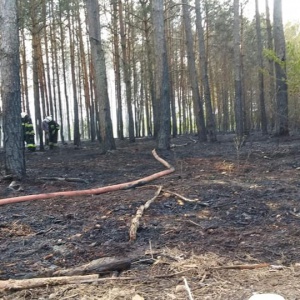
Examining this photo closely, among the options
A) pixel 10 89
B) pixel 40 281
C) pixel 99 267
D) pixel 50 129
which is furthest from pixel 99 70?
pixel 40 281

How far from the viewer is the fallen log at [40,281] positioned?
2.79 meters

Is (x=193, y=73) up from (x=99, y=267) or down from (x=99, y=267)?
up

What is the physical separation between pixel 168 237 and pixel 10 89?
4666mm

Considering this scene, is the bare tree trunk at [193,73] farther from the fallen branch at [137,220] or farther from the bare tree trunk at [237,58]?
the fallen branch at [137,220]

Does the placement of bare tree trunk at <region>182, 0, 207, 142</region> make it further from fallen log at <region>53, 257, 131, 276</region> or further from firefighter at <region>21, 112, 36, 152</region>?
fallen log at <region>53, 257, 131, 276</region>

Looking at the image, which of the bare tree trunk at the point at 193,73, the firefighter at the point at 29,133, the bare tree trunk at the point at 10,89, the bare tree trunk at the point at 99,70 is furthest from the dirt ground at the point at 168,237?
the firefighter at the point at 29,133

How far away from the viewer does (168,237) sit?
394cm

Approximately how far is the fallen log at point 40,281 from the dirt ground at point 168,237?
1.1 inches

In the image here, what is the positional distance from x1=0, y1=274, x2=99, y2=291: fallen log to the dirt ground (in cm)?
3

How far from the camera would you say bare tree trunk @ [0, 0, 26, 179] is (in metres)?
7.25

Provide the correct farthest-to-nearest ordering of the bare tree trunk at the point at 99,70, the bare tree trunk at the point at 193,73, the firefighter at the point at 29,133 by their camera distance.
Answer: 1. the firefighter at the point at 29,133
2. the bare tree trunk at the point at 193,73
3. the bare tree trunk at the point at 99,70

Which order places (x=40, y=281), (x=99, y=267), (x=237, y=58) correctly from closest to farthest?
1. (x=40, y=281)
2. (x=99, y=267)
3. (x=237, y=58)

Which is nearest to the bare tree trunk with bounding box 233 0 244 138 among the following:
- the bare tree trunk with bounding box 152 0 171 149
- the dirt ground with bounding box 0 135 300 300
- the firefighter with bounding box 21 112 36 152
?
the bare tree trunk with bounding box 152 0 171 149

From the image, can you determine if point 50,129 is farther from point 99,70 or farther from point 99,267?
point 99,267
